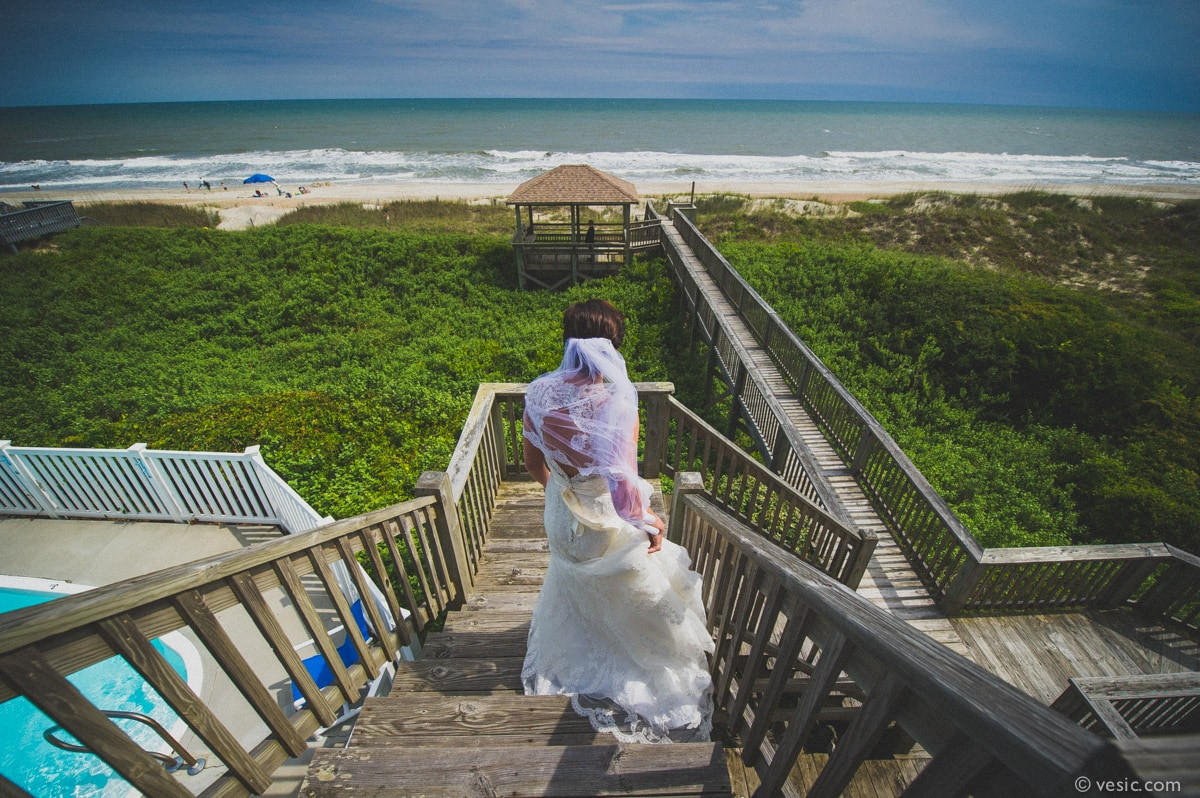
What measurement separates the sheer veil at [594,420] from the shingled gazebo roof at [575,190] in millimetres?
14455

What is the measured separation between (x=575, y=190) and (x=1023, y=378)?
1360 cm

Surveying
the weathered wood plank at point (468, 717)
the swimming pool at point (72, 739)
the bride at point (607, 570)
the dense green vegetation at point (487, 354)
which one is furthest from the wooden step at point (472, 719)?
the dense green vegetation at point (487, 354)

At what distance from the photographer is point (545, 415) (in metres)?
2.68

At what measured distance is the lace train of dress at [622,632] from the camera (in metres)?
2.65

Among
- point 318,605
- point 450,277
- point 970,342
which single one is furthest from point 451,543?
point 450,277

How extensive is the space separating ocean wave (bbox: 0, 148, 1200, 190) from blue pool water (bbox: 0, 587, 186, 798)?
43.6 meters

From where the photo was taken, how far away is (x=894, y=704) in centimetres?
117

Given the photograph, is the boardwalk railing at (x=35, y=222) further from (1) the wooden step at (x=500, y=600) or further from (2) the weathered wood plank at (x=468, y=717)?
(2) the weathered wood plank at (x=468, y=717)

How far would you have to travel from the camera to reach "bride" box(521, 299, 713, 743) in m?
2.62

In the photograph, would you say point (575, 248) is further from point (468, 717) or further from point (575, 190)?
point (468, 717)

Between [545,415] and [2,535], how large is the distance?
8.81 metres

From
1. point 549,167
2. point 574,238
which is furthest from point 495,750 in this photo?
point 549,167

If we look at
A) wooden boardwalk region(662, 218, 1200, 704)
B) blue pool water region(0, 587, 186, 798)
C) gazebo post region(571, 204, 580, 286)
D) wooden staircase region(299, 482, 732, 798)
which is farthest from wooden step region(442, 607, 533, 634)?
gazebo post region(571, 204, 580, 286)

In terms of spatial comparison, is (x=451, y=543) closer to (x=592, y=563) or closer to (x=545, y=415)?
(x=592, y=563)
